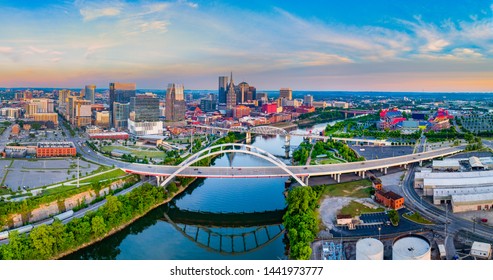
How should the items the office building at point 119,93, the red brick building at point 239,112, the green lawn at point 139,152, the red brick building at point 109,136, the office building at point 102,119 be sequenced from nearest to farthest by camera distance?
the green lawn at point 139,152 → the red brick building at point 109,136 → the office building at point 102,119 → the office building at point 119,93 → the red brick building at point 239,112

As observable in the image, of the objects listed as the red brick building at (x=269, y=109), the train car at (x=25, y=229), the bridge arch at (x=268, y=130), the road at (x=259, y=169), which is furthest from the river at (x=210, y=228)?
the red brick building at (x=269, y=109)

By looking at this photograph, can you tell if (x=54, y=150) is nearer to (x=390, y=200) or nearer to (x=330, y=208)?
(x=330, y=208)

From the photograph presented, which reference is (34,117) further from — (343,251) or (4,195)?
(343,251)

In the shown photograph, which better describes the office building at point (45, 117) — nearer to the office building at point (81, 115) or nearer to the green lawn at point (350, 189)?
the office building at point (81, 115)

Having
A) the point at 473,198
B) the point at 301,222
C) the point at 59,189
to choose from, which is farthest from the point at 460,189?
the point at 59,189

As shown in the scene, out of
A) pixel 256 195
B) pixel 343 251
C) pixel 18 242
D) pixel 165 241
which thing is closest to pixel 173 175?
pixel 256 195
